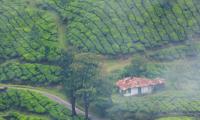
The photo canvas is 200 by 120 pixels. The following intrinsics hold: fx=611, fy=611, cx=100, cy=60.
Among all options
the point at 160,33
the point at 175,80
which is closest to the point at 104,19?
the point at 160,33

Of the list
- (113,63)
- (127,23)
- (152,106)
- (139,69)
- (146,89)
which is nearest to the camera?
(152,106)

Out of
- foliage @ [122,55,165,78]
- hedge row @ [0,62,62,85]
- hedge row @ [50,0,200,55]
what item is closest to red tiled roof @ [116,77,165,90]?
foliage @ [122,55,165,78]

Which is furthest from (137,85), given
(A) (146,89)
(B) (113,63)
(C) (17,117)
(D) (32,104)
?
(C) (17,117)

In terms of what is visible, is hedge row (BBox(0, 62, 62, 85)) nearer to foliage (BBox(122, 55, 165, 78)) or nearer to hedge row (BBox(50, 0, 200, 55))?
hedge row (BBox(50, 0, 200, 55))

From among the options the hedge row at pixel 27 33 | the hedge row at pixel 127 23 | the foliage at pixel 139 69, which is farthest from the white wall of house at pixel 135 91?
the hedge row at pixel 27 33

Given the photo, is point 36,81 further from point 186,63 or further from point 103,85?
point 186,63

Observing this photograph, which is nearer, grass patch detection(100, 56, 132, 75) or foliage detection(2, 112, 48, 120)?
foliage detection(2, 112, 48, 120)

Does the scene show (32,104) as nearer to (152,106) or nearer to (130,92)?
(130,92)
